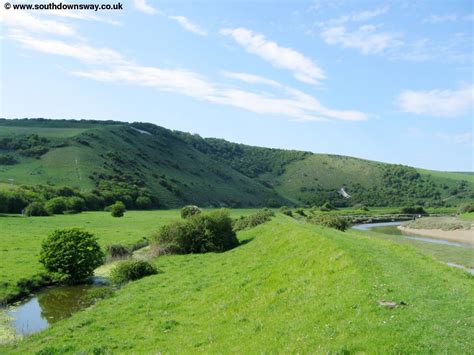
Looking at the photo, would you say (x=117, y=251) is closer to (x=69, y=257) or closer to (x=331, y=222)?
(x=69, y=257)

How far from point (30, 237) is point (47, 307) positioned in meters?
26.6

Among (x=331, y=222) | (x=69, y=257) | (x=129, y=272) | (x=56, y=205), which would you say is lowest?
(x=56, y=205)

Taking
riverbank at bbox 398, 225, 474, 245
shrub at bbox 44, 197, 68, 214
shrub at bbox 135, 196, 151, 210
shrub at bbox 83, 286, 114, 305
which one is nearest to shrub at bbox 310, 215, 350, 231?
riverbank at bbox 398, 225, 474, 245

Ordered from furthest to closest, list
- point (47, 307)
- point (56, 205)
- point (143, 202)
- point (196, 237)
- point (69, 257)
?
point (143, 202) → point (56, 205) → point (196, 237) → point (69, 257) → point (47, 307)

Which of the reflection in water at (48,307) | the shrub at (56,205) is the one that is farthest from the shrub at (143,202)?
the reflection in water at (48,307)

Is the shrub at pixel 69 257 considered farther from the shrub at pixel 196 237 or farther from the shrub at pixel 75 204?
the shrub at pixel 75 204

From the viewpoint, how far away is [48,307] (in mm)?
31281

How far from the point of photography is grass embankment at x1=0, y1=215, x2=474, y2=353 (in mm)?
13922

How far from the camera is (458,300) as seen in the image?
16.4 meters

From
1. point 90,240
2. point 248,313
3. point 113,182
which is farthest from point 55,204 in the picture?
point 248,313

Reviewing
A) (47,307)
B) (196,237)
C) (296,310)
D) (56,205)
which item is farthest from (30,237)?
(296,310)

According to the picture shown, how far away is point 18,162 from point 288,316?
482ft

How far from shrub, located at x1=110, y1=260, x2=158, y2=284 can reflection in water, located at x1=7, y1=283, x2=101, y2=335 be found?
1895 mm

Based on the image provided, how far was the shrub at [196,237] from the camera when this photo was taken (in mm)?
50938
